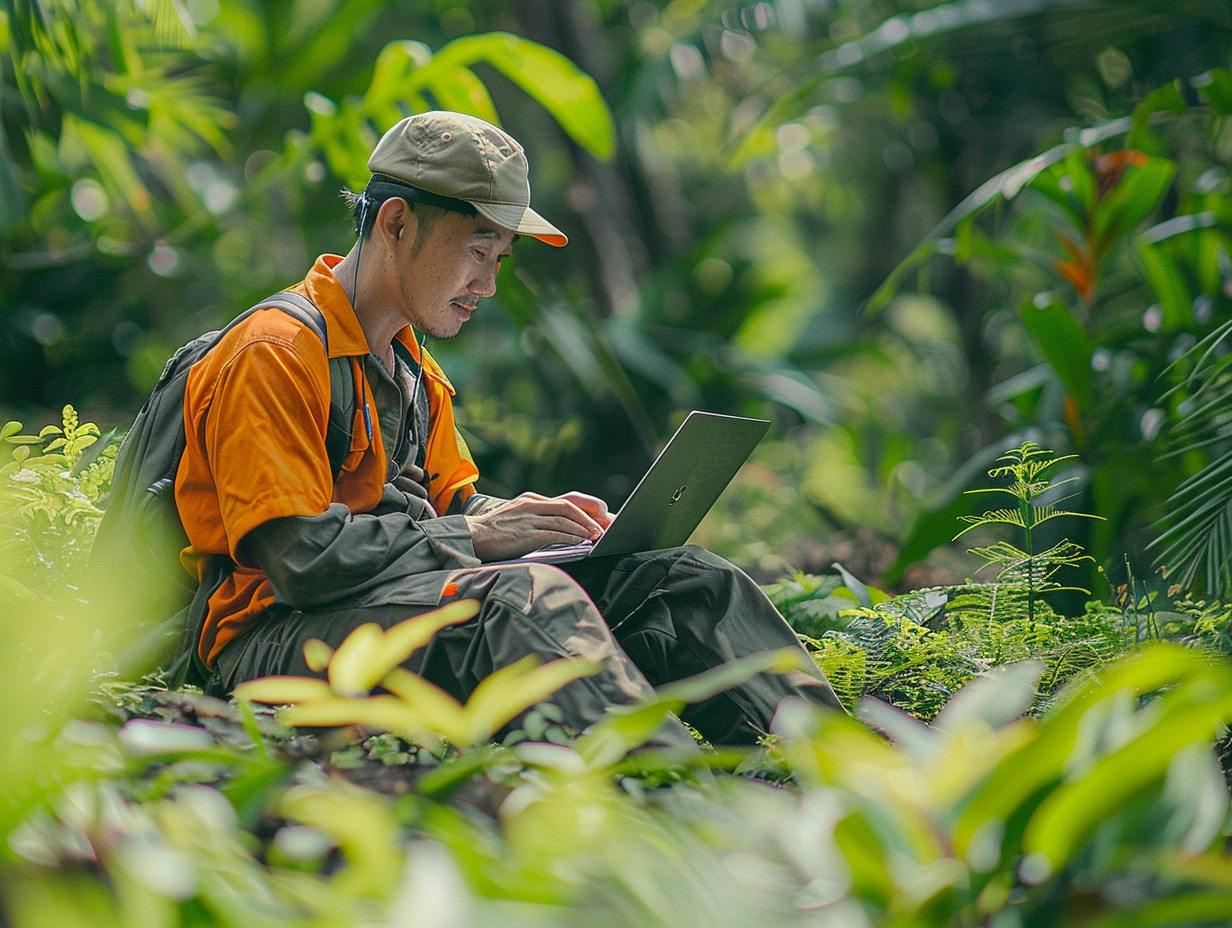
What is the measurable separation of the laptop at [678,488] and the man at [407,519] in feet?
0.21

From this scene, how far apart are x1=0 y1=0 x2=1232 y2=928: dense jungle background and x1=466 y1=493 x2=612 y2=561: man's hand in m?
0.55

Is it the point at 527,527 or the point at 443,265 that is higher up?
the point at 443,265

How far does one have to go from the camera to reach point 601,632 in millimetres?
2102

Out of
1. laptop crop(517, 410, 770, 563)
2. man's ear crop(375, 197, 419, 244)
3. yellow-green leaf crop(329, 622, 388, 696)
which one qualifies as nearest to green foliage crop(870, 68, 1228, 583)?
laptop crop(517, 410, 770, 563)

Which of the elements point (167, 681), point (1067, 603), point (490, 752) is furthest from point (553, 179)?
point (490, 752)

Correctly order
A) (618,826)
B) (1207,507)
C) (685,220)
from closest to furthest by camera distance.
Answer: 1. (618,826)
2. (1207,507)
3. (685,220)

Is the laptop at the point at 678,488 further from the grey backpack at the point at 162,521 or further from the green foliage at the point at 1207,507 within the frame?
the green foliage at the point at 1207,507

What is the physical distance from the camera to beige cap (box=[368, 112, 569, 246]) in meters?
2.54

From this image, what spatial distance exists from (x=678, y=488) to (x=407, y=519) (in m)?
0.56

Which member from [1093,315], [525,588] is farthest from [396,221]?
[1093,315]

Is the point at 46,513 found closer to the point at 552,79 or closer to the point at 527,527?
the point at 527,527

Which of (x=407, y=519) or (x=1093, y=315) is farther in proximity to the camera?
(x=1093, y=315)

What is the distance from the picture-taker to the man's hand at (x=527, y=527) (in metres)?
2.57

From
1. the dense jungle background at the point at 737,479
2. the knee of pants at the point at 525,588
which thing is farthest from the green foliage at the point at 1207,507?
the knee of pants at the point at 525,588
